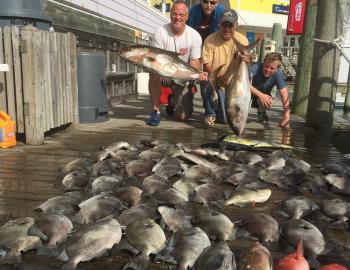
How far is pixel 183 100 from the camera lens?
6996 millimetres

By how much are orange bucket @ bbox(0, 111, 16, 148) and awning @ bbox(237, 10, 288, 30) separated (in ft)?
82.7

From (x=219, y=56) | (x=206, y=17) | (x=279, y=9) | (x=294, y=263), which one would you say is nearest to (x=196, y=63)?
(x=219, y=56)

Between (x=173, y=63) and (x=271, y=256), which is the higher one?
(x=173, y=63)

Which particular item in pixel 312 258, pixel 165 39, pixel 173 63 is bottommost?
pixel 312 258

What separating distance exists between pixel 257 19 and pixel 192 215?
2832 cm

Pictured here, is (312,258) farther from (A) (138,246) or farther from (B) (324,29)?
(B) (324,29)

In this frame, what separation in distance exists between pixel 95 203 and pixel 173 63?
3376 mm

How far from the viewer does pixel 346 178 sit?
3602mm

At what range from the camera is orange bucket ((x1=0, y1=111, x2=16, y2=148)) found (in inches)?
180

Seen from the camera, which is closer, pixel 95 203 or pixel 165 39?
pixel 95 203

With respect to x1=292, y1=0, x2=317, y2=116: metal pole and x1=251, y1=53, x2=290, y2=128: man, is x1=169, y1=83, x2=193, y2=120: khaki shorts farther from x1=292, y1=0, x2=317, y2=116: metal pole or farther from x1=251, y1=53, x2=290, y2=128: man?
x1=292, y1=0, x2=317, y2=116: metal pole

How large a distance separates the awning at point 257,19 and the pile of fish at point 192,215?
84.0ft

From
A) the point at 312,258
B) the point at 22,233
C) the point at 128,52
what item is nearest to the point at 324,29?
the point at 128,52

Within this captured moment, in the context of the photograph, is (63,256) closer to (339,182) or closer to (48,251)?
(48,251)
